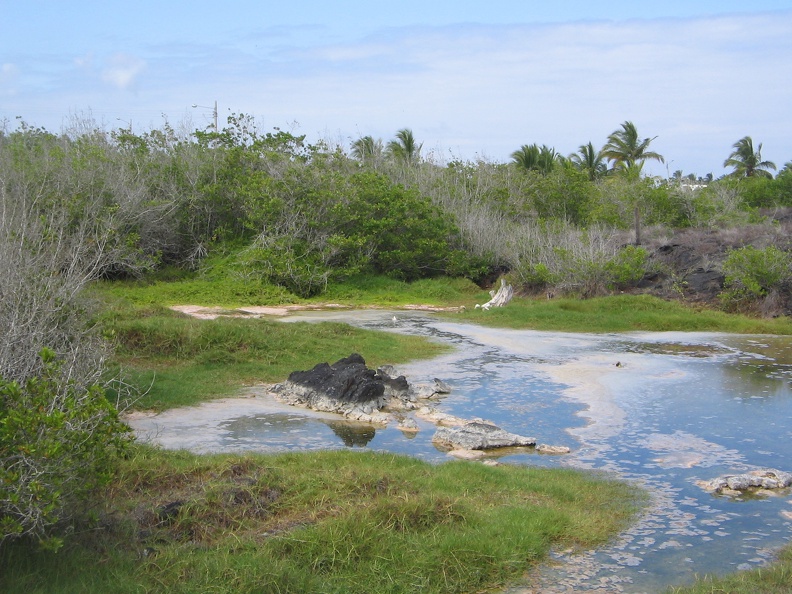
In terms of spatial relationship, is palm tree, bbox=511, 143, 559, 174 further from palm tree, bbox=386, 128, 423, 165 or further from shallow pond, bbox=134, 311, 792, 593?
shallow pond, bbox=134, 311, 792, 593

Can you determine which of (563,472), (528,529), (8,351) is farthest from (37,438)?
(563,472)

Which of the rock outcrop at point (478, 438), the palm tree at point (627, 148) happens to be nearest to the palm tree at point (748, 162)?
the palm tree at point (627, 148)

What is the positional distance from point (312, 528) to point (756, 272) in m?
17.9

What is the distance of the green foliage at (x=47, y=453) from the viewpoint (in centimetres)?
459

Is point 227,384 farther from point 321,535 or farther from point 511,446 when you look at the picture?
point 321,535

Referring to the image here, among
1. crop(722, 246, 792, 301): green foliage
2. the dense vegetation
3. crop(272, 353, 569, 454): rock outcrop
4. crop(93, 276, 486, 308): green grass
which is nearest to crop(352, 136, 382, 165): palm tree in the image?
the dense vegetation

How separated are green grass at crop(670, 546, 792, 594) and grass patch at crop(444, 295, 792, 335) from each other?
13.2 metres

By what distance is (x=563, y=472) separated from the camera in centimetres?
791

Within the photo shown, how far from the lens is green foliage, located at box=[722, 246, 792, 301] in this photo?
20.6 m

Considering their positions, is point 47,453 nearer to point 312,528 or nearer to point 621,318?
point 312,528

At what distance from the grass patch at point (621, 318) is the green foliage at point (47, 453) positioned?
1458 cm

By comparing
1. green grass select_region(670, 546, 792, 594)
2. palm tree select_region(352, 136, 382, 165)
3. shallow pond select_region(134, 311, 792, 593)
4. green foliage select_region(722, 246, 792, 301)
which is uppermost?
palm tree select_region(352, 136, 382, 165)

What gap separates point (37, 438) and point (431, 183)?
27.9 metres

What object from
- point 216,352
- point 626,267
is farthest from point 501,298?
point 216,352
